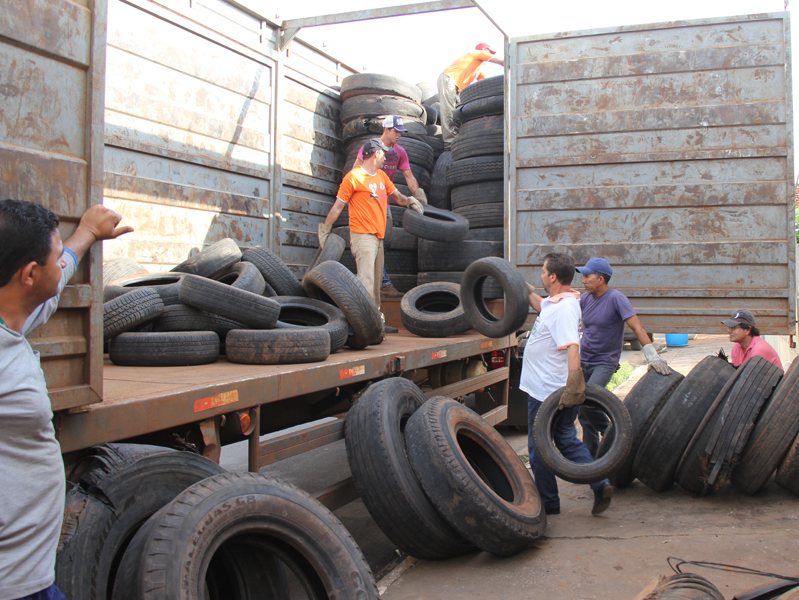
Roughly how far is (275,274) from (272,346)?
6.01ft

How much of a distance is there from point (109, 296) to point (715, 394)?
14.9ft

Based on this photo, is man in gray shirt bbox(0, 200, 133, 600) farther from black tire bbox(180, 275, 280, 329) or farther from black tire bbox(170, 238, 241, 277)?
black tire bbox(170, 238, 241, 277)

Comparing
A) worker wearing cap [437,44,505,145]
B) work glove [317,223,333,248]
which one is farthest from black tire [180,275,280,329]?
worker wearing cap [437,44,505,145]

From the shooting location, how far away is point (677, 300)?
605 cm

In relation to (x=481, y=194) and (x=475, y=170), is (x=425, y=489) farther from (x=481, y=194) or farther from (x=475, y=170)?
(x=475, y=170)

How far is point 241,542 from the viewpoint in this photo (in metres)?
2.35

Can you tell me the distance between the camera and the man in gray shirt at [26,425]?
1.46m

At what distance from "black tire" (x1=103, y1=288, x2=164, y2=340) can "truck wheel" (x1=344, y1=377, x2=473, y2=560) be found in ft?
4.45

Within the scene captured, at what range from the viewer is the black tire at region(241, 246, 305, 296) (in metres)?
5.32

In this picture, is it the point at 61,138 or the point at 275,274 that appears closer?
the point at 61,138

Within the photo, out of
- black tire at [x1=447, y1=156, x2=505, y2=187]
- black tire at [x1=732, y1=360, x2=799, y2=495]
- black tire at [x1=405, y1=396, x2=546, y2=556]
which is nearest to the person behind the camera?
black tire at [x1=405, y1=396, x2=546, y2=556]

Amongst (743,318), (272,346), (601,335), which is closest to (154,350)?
(272,346)

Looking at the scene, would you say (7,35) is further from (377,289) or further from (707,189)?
(707,189)

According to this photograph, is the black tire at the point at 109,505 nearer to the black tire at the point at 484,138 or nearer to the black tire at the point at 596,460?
the black tire at the point at 596,460
